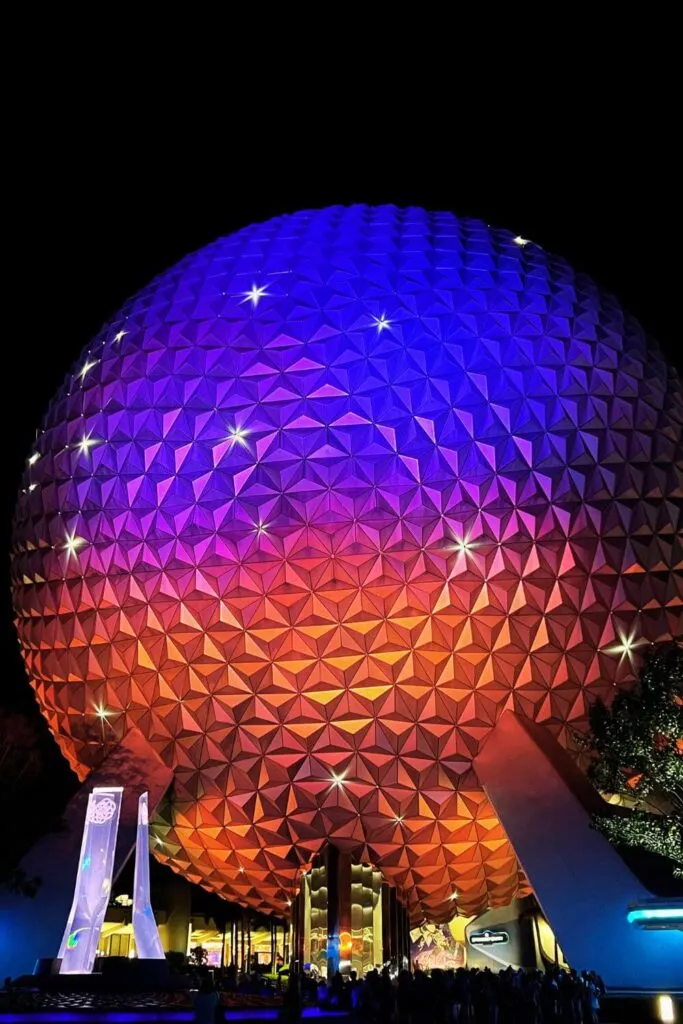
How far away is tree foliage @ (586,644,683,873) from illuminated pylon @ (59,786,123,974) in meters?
11.2

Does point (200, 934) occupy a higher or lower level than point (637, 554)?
lower

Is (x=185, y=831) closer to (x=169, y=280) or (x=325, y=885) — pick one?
(x=325, y=885)

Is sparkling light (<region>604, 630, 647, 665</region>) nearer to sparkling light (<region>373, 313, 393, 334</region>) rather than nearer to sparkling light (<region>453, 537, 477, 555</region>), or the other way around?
sparkling light (<region>453, 537, 477, 555</region>)

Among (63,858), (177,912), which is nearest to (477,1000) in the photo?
(63,858)

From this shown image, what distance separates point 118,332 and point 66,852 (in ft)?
47.6

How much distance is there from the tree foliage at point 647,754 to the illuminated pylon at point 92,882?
36.7 feet

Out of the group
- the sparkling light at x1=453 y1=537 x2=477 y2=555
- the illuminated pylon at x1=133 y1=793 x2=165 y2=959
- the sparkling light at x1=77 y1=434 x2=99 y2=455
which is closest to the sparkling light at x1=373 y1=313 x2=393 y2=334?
the sparkling light at x1=453 y1=537 x2=477 y2=555

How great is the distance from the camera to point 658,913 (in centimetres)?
1791

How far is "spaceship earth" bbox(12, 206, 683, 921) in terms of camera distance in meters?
21.9

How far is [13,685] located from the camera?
115ft

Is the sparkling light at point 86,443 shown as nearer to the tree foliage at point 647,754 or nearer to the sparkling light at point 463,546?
the sparkling light at point 463,546

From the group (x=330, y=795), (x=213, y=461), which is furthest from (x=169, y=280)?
(x=330, y=795)

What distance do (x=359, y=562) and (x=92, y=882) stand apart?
378 inches

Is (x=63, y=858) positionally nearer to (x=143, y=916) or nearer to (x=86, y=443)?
(x=143, y=916)
